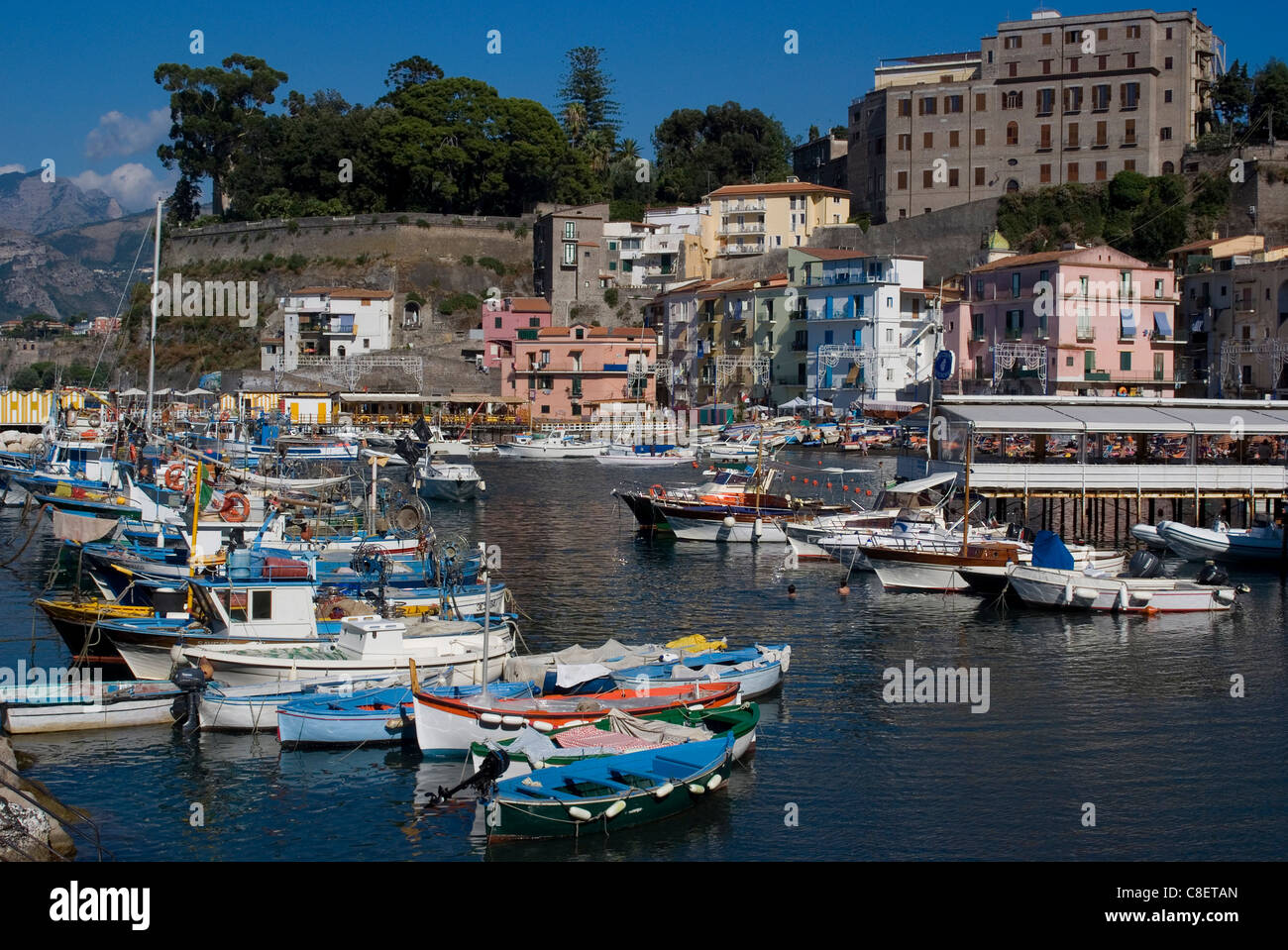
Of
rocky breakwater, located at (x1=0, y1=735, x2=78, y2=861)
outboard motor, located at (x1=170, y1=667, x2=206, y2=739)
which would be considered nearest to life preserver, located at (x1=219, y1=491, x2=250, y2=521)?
outboard motor, located at (x1=170, y1=667, x2=206, y2=739)

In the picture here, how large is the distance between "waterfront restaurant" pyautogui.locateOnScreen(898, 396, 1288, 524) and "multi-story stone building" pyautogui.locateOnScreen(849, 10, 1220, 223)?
39.4 metres

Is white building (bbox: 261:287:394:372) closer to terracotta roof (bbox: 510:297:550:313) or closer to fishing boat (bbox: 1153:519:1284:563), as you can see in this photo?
terracotta roof (bbox: 510:297:550:313)

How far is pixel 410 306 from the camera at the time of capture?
93875 millimetres

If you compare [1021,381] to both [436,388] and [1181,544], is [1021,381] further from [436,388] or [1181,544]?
[436,388]

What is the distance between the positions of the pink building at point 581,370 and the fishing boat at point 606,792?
6863cm

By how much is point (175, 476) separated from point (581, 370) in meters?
47.0

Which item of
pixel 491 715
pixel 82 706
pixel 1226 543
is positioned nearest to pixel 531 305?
pixel 1226 543

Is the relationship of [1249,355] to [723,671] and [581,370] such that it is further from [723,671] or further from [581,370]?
[723,671]

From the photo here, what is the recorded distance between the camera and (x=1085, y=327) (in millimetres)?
69125

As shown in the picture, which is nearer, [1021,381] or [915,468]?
[915,468]

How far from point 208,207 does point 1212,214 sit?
250 feet

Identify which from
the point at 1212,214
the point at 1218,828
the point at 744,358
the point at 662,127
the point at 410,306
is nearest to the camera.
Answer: the point at 1218,828

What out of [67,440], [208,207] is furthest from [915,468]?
[208,207]

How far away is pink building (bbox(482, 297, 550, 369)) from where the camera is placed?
297 feet
